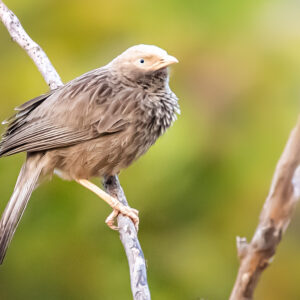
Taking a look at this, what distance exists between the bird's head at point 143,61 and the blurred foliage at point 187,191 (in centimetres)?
171

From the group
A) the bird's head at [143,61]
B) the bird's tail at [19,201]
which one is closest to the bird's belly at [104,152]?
the bird's tail at [19,201]

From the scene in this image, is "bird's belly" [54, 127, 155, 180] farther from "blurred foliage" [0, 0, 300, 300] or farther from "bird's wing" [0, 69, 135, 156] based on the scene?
"blurred foliage" [0, 0, 300, 300]

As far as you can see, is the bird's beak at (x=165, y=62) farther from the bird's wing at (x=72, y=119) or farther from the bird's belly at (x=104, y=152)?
the bird's belly at (x=104, y=152)

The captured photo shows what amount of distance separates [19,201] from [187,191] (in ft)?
7.73

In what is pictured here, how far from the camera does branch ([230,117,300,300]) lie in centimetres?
153

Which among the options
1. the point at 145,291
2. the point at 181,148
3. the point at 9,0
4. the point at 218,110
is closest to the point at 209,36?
the point at 218,110

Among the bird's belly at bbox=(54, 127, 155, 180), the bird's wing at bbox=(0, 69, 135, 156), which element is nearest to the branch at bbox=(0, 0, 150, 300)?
the bird's belly at bbox=(54, 127, 155, 180)

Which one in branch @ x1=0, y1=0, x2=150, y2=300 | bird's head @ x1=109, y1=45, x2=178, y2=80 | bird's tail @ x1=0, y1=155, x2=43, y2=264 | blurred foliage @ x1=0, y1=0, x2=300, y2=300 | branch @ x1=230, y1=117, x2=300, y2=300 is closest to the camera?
branch @ x1=230, y1=117, x2=300, y2=300

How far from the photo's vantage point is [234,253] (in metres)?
5.54

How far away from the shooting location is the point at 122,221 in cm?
332

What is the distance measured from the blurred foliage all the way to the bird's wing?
178 centimetres

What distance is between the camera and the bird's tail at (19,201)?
11.1ft

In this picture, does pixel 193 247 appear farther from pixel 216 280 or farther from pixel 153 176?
pixel 153 176

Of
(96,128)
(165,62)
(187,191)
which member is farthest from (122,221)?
(187,191)
